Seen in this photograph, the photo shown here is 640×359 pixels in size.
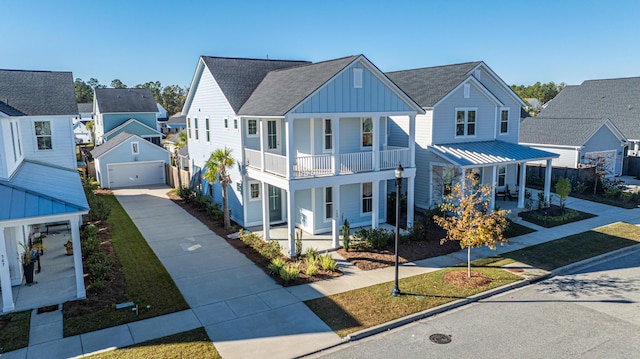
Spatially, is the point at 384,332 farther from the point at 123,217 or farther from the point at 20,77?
the point at 20,77

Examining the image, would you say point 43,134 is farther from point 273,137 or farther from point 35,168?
point 273,137

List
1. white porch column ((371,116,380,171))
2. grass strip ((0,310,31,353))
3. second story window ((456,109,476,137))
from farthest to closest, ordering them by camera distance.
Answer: second story window ((456,109,476,137)) < white porch column ((371,116,380,171)) < grass strip ((0,310,31,353))

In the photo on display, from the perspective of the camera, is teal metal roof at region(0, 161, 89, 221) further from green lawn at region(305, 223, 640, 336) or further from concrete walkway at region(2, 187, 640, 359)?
green lawn at region(305, 223, 640, 336)

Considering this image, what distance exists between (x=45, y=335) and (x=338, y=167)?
1080cm

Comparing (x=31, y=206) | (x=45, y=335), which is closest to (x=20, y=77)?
(x=31, y=206)

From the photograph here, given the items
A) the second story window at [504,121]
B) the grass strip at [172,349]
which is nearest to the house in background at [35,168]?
the grass strip at [172,349]

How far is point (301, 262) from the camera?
51.5 feet

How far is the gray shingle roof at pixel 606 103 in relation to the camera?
35.7 metres

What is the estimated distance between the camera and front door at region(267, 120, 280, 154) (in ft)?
65.8

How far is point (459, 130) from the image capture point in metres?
23.2

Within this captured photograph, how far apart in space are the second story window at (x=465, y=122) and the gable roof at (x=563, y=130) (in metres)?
10.8

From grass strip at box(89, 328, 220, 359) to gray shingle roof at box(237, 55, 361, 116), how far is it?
329 inches

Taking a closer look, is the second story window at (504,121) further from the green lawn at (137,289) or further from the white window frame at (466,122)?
the green lawn at (137,289)

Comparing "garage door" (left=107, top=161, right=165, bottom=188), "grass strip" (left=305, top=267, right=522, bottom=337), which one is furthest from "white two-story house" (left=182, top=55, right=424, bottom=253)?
"garage door" (left=107, top=161, right=165, bottom=188)
